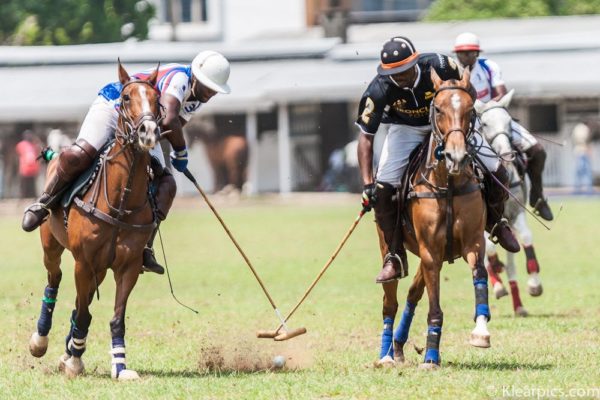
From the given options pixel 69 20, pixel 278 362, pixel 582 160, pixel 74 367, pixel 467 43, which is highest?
pixel 467 43

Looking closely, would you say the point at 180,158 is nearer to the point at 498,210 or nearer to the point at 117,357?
the point at 117,357

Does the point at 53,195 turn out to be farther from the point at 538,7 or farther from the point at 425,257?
the point at 538,7

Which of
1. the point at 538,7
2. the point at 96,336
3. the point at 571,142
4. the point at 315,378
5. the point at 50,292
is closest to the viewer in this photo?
the point at 315,378

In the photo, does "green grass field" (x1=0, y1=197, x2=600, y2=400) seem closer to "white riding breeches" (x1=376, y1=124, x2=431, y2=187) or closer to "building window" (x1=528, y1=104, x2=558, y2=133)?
"white riding breeches" (x1=376, y1=124, x2=431, y2=187)

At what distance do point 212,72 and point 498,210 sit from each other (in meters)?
2.60

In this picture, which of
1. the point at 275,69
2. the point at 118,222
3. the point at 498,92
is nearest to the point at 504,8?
the point at 275,69

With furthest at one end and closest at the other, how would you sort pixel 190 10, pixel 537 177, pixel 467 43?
pixel 190 10, pixel 537 177, pixel 467 43

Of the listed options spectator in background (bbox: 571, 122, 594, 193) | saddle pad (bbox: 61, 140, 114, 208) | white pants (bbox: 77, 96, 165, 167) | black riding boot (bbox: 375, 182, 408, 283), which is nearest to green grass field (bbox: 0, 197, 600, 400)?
black riding boot (bbox: 375, 182, 408, 283)

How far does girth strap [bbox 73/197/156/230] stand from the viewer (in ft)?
35.8

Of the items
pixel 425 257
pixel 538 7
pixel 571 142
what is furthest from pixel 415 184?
pixel 538 7

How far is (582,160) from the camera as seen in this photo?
4219cm

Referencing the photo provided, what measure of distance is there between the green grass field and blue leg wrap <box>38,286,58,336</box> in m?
0.36

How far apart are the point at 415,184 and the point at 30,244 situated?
19.0 meters

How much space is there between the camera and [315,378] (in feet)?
34.9
